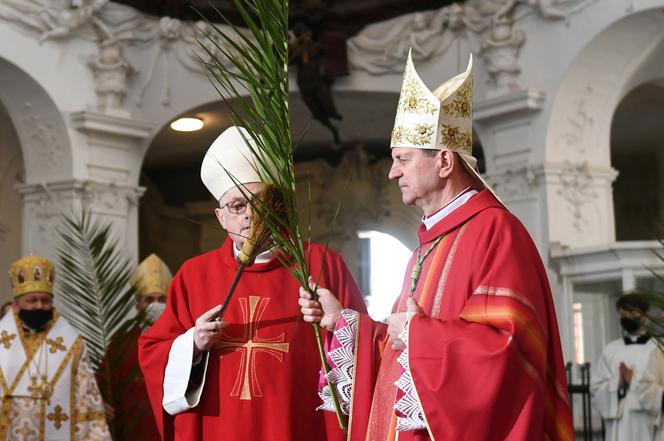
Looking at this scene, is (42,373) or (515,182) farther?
(515,182)

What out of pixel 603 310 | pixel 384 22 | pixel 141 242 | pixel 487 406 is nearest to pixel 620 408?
pixel 603 310

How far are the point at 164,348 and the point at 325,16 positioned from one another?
8.19 m

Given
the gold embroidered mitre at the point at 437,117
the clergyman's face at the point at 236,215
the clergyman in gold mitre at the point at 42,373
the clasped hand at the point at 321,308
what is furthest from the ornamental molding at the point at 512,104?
the clasped hand at the point at 321,308

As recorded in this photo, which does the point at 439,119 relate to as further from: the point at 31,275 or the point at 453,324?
the point at 31,275

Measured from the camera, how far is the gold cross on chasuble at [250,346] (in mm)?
5105

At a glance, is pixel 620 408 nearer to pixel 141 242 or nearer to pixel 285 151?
pixel 285 151

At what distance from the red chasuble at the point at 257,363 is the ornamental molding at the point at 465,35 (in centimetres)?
733

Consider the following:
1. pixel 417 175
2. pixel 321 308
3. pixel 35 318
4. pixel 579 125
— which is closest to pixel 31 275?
pixel 35 318

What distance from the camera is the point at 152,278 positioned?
9891 mm

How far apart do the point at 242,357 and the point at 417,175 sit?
53.8 inches

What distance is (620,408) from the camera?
10102 mm

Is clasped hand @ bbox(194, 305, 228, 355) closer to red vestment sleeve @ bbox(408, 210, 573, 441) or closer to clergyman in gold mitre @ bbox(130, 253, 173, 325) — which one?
red vestment sleeve @ bbox(408, 210, 573, 441)

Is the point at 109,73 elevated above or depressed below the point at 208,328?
above

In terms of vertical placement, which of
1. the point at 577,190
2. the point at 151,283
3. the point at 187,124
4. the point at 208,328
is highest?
the point at 187,124
